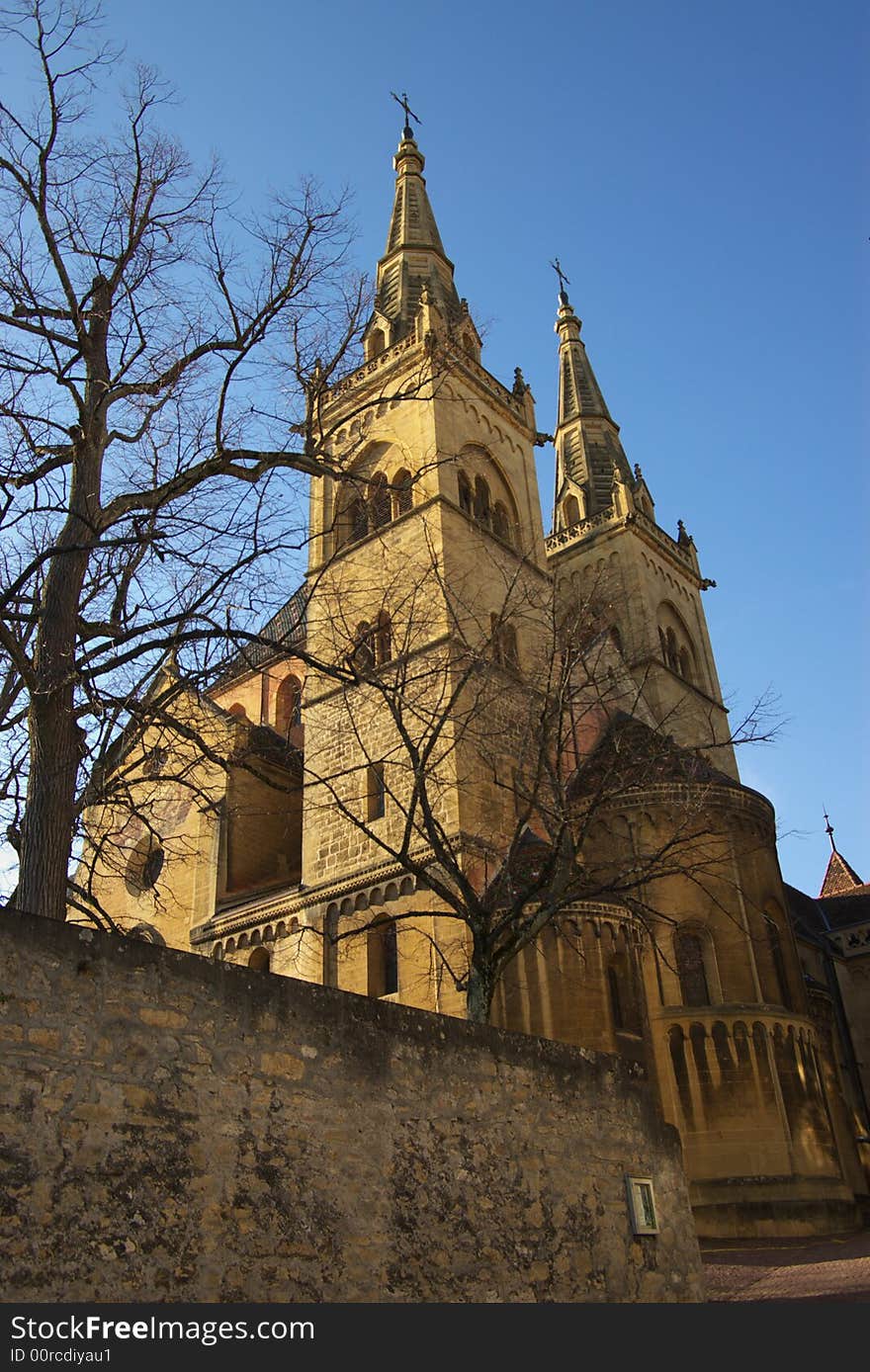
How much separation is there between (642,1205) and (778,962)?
1426 centimetres

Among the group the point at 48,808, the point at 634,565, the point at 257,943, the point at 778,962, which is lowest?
the point at 48,808

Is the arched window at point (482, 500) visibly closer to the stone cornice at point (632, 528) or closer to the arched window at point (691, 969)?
the stone cornice at point (632, 528)

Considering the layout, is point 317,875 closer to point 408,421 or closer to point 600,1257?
point 408,421

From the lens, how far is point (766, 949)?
21172 mm

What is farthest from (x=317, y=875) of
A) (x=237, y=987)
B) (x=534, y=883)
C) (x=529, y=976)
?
(x=237, y=987)

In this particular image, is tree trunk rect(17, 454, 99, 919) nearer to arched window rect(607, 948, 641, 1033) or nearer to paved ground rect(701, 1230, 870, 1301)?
paved ground rect(701, 1230, 870, 1301)

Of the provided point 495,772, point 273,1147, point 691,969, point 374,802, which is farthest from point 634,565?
point 273,1147

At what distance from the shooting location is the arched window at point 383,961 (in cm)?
2106

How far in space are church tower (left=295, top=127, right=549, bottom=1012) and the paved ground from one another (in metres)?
5.87

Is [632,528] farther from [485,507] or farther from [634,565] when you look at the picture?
[485,507]

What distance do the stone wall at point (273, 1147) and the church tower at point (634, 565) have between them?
24.9 m

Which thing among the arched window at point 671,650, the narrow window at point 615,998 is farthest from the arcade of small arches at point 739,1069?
the arched window at point 671,650

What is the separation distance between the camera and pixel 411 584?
80.8 feet

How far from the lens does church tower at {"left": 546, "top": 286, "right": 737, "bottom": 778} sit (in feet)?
117
